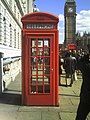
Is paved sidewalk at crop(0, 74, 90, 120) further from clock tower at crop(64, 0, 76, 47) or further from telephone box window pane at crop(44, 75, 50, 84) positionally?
clock tower at crop(64, 0, 76, 47)

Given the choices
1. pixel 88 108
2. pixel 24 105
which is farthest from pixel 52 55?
pixel 88 108

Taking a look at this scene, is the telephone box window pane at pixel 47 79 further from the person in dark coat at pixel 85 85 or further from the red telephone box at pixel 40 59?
the person in dark coat at pixel 85 85

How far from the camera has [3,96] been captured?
1242 cm

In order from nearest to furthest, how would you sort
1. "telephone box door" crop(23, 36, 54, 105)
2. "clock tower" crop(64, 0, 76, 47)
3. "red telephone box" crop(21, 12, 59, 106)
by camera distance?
1. "red telephone box" crop(21, 12, 59, 106)
2. "telephone box door" crop(23, 36, 54, 105)
3. "clock tower" crop(64, 0, 76, 47)

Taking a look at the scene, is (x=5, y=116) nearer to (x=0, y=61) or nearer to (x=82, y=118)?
(x=82, y=118)

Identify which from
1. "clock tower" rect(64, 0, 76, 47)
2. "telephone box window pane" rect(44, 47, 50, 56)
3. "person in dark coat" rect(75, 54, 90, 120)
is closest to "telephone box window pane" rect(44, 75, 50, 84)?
"telephone box window pane" rect(44, 47, 50, 56)

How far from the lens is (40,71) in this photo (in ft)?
35.3

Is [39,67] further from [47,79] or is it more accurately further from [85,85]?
[85,85]

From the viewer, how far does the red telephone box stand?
10484 millimetres

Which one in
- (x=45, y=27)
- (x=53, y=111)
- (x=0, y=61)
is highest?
(x=45, y=27)

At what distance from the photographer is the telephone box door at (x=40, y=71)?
10594mm

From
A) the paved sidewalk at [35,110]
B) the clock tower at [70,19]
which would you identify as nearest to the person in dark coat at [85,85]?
the paved sidewalk at [35,110]

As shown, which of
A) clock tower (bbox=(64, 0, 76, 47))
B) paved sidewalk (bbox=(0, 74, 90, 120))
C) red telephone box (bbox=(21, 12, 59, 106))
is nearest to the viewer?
paved sidewalk (bbox=(0, 74, 90, 120))

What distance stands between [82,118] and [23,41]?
4.13 meters
